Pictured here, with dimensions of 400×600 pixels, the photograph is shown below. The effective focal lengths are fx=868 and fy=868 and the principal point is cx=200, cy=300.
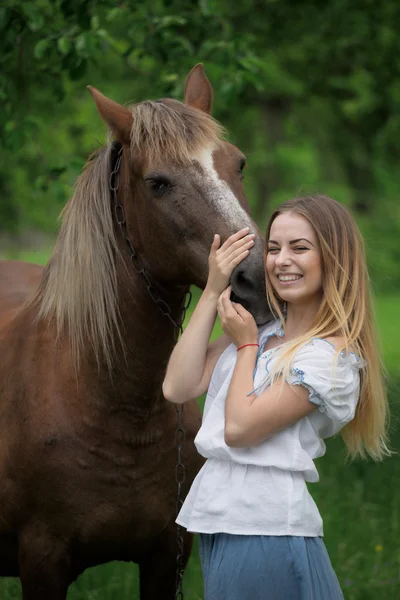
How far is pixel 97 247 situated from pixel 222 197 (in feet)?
1.76

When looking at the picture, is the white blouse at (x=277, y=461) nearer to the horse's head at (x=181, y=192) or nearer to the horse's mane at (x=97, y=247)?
the horse's head at (x=181, y=192)

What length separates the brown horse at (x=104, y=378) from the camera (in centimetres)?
292

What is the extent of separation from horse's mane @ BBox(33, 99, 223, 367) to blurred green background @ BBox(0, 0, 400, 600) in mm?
489

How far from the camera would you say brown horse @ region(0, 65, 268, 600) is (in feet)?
9.57

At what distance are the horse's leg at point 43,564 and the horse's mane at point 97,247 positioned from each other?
0.64 meters

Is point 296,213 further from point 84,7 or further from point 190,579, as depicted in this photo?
point 84,7

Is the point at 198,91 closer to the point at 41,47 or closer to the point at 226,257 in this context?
the point at 226,257

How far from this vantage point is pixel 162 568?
3.30 meters

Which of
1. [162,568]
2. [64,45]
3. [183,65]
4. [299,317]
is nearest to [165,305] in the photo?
[299,317]

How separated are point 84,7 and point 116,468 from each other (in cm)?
288

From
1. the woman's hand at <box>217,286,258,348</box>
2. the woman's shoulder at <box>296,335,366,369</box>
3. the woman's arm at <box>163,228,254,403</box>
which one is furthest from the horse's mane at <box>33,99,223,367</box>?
the woman's shoulder at <box>296,335,366,369</box>

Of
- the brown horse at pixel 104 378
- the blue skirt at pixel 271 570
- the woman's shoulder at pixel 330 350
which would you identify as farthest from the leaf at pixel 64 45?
the blue skirt at pixel 271 570

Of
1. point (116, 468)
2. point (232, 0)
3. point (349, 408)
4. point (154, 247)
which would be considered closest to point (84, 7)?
point (154, 247)

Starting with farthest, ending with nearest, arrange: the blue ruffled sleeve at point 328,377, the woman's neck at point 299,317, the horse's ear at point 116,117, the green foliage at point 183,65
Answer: the green foliage at point 183,65 → the horse's ear at point 116,117 → the woman's neck at point 299,317 → the blue ruffled sleeve at point 328,377
